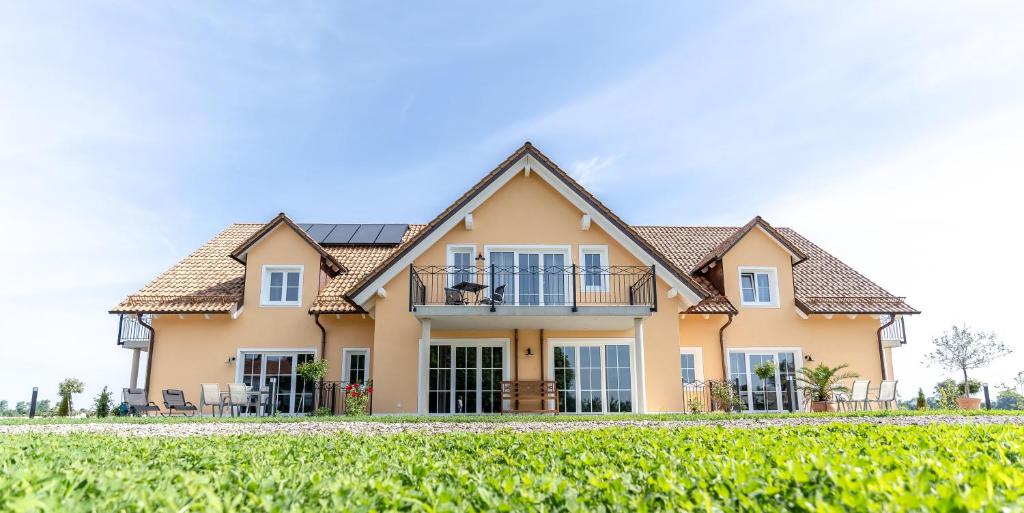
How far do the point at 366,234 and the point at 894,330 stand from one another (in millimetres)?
17306

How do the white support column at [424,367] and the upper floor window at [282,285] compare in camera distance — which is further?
the upper floor window at [282,285]

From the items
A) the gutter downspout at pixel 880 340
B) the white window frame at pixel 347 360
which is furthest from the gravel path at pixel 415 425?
the gutter downspout at pixel 880 340

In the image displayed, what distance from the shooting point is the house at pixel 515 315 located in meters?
16.7

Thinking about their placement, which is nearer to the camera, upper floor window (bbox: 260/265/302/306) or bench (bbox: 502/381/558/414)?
bench (bbox: 502/381/558/414)

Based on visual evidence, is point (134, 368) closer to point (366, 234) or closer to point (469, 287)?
point (366, 234)

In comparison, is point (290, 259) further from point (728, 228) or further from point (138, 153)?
point (728, 228)

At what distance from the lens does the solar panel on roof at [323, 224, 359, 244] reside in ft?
72.4

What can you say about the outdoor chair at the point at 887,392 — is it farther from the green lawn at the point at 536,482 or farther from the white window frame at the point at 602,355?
the green lawn at the point at 536,482

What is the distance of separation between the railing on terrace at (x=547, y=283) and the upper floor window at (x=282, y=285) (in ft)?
13.5

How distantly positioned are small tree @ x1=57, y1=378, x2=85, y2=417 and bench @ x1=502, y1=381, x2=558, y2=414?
13.2 m

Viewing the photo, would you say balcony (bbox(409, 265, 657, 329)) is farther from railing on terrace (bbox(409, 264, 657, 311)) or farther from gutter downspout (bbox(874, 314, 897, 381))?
gutter downspout (bbox(874, 314, 897, 381))

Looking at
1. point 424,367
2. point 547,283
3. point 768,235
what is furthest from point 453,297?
point 768,235

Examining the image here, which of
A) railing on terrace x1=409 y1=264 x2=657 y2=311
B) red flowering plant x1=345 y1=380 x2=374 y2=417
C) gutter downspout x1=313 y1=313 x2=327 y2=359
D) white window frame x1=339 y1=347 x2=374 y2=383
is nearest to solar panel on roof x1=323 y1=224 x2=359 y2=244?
gutter downspout x1=313 y1=313 x2=327 y2=359

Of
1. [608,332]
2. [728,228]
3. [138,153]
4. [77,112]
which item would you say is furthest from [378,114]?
[728,228]
